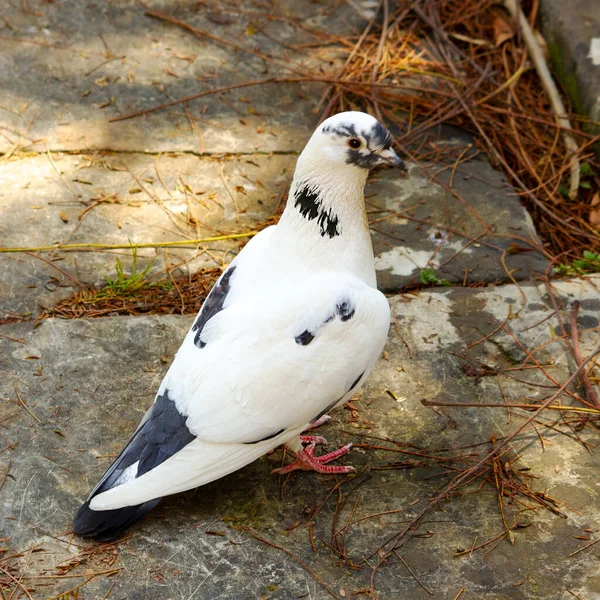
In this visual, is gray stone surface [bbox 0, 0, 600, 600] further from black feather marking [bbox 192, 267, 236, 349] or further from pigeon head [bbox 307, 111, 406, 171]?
pigeon head [bbox 307, 111, 406, 171]

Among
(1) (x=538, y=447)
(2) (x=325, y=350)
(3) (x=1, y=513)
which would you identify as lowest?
(3) (x=1, y=513)

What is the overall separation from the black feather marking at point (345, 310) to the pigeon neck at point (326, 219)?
21 centimetres

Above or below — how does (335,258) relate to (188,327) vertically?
above

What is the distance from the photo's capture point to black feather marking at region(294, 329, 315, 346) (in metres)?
3.02

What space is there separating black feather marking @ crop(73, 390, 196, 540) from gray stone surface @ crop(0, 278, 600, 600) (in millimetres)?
94

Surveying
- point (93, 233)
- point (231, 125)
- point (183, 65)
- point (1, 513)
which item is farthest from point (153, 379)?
point (183, 65)

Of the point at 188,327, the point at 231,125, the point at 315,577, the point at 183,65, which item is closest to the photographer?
the point at 315,577

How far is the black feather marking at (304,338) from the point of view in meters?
3.02

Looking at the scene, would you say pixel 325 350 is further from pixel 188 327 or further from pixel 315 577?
pixel 188 327

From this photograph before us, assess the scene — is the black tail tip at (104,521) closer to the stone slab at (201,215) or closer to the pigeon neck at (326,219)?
the pigeon neck at (326,219)

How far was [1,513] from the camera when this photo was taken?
307 cm

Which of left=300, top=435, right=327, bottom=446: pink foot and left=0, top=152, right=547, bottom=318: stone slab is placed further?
left=0, top=152, right=547, bottom=318: stone slab

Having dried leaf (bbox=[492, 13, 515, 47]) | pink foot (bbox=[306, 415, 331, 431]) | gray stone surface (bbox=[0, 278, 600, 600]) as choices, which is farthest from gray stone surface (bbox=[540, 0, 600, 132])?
pink foot (bbox=[306, 415, 331, 431])

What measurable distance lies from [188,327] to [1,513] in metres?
1.25
